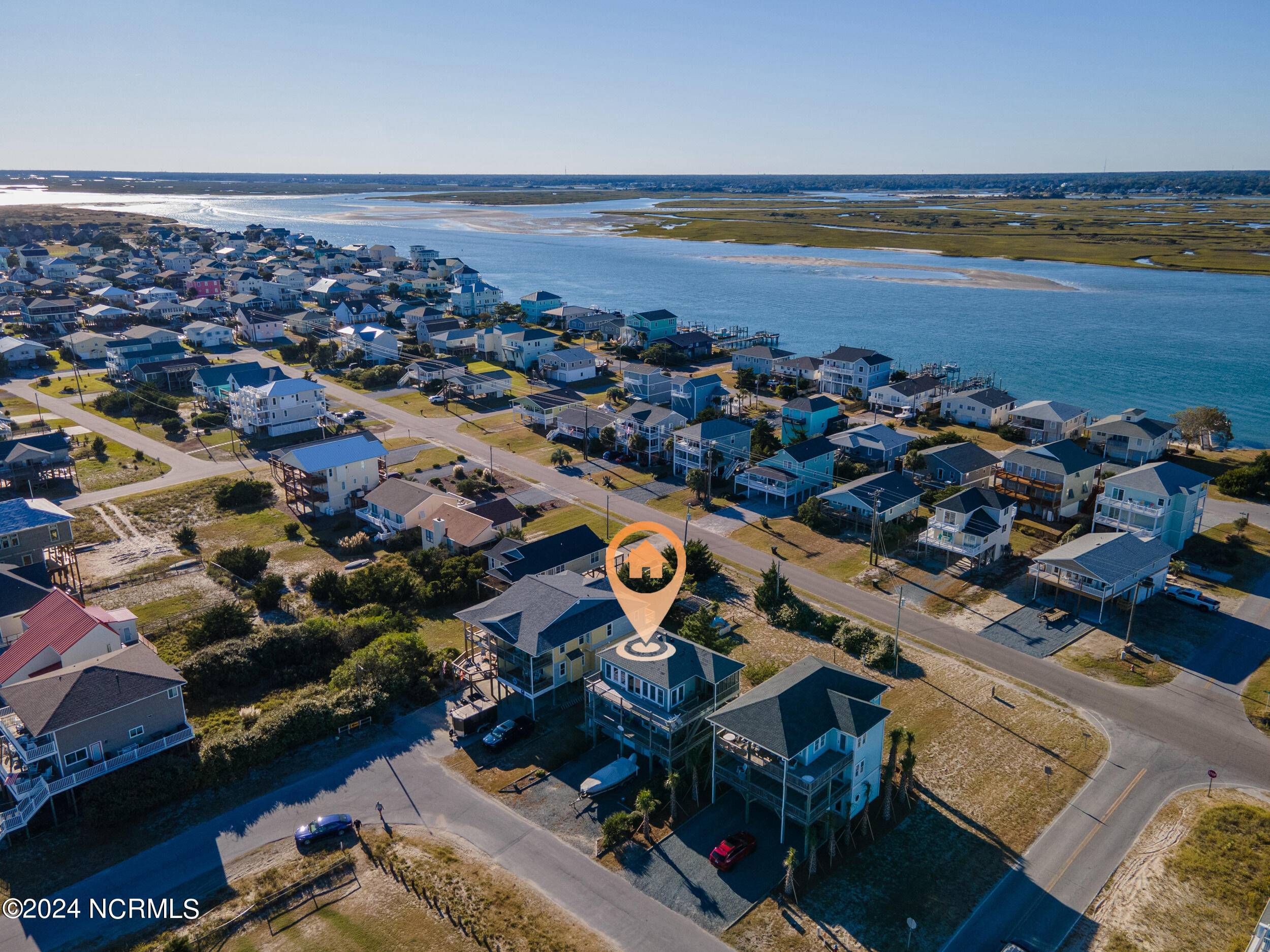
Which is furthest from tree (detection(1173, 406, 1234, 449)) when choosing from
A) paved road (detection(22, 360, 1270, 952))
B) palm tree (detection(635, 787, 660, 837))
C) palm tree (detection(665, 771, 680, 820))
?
palm tree (detection(635, 787, 660, 837))

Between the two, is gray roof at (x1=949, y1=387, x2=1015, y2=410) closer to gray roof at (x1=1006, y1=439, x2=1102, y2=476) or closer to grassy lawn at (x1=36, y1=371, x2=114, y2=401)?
gray roof at (x1=1006, y1=439, x2=1102, y2=476)

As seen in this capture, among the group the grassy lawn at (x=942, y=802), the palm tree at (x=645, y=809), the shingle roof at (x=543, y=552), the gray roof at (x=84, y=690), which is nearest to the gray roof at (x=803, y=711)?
the palm tree at (x=645, y=809)

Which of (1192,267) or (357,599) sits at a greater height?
(1192,267)

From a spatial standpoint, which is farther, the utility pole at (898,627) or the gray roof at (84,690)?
the utility pole at (898,627)

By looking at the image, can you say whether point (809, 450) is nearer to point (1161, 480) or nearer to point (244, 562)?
point (1161, 480)

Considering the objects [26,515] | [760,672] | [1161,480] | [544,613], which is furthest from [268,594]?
[1161,480]

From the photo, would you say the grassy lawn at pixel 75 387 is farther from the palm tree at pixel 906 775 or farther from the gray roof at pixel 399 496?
the palm tree at pixel 906 775

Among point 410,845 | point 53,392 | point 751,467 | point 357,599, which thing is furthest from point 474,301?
point 410,845

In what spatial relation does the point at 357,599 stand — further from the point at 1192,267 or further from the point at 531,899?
the point at 1192,267
